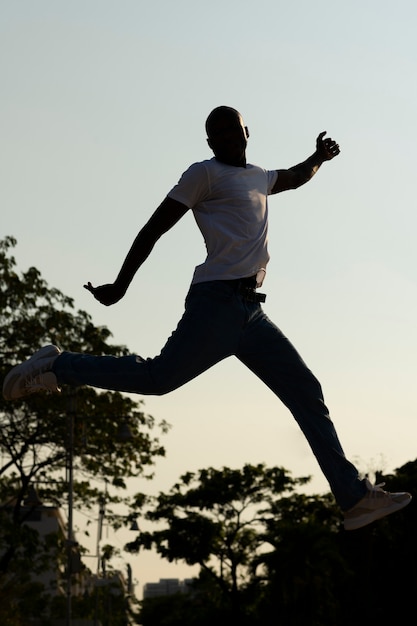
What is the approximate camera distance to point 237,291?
5.74 meters

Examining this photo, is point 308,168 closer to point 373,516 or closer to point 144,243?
point 144,243

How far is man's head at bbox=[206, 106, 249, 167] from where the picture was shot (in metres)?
5.80

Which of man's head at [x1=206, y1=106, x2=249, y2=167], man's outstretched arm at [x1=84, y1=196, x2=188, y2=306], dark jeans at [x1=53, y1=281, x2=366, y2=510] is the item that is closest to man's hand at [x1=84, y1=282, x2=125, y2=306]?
man's outstretched arm at [x1=84, y1=196, x2=188, y2=306]

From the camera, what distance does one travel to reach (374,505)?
5789 mm

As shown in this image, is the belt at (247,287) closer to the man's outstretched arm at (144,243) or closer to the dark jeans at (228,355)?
the dark jeans at (228,355)

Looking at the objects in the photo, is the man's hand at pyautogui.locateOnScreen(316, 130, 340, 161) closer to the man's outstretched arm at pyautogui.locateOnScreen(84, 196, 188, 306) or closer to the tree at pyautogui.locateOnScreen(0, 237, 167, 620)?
the man's outstretched arm at pyautogui.locateOnScreen(84, 196, 188, 306)

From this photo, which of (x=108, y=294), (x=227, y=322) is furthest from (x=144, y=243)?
(x=227, y=322)

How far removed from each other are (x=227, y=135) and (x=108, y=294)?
941mm

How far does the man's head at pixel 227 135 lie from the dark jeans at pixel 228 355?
0.63 meters

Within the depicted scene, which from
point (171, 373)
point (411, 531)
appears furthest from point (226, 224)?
point (411, 531)

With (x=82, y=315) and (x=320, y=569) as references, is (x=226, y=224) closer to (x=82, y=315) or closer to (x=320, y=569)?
(x=82, y=315)

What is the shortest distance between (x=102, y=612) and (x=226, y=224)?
8618cm

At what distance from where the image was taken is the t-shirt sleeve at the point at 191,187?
5688 millimetres

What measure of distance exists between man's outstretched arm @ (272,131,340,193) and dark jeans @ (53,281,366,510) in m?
0.82
